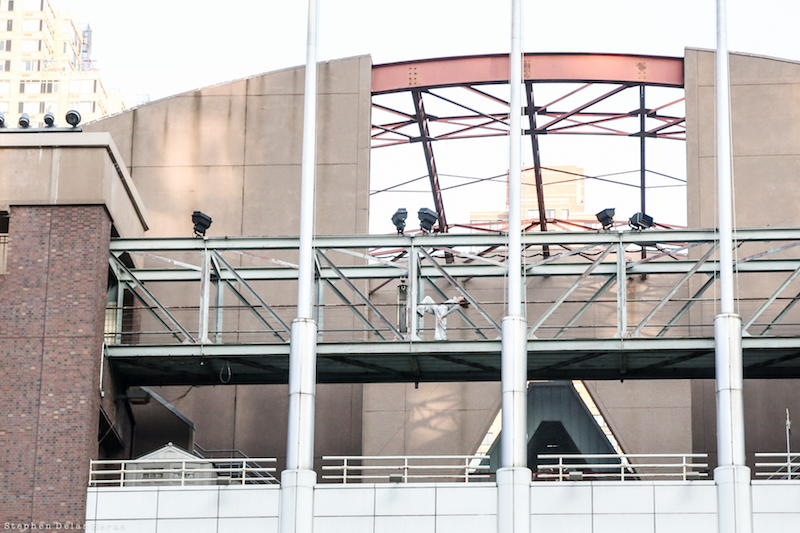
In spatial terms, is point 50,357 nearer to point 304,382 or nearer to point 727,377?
point 304,382

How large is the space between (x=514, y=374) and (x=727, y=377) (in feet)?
16.6

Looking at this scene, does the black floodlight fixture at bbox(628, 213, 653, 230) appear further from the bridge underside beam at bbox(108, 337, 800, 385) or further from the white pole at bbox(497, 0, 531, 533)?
the white pole at bbox(497, 0, 531, 533)

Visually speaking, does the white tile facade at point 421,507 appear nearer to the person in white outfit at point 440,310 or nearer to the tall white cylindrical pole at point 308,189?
the tall white cylindrical pole at point 308,189

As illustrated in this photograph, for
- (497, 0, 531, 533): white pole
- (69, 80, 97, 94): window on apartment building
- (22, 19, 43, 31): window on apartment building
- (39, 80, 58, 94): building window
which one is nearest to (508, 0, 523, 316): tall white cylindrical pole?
(497, 0, 531, 533): white pole

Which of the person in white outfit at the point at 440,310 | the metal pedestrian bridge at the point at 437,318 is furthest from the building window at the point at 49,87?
the person in white outfit at the point at 440,310

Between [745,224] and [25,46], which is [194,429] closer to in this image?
[745,224]

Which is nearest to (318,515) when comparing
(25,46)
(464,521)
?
(464,521)

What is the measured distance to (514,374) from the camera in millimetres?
30922

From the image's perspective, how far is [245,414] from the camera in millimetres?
41188

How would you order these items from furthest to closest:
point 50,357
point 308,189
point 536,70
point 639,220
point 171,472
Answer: point 536,70, point 639,220, point 171,472, point 308,189, point 50,357

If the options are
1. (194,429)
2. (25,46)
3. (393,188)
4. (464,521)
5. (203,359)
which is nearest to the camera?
(464,521)

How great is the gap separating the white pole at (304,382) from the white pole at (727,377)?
380 inches

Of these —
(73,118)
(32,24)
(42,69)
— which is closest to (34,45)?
(32,24)

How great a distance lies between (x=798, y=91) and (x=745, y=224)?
494 cm
